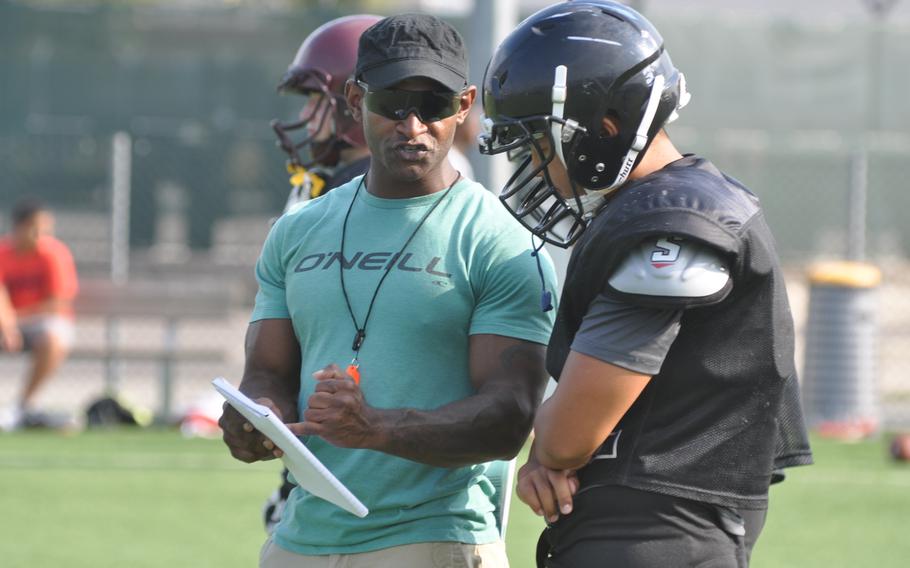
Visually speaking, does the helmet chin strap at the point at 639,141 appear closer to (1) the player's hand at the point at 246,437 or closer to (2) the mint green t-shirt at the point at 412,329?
(2) the mint green t-shirt at the point at 412,329

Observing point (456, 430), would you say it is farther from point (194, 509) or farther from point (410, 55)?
point (194, 509)

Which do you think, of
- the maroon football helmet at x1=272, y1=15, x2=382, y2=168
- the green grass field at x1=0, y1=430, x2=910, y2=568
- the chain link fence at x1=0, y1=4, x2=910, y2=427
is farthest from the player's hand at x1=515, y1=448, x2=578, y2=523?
the chain link fence at x1=0, y1=4, x2=910, y2=427

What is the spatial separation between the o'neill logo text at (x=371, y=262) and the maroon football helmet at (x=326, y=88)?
1.08 meters

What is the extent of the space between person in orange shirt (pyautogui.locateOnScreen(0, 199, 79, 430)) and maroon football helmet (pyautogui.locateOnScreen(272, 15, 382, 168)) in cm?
800

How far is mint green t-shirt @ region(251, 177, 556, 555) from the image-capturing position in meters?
3.42

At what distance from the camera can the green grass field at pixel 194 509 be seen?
7.51m

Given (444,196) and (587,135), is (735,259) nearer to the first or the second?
(587,135)

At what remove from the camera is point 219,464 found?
400 inches

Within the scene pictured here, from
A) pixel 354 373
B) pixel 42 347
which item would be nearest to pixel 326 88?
pixel 354 373

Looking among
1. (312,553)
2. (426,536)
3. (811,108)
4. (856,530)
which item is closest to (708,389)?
(426,536)

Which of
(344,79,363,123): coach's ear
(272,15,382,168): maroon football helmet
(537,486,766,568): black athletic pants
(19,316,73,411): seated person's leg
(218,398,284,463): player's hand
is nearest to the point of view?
(537,486,766,568): black athletic pants

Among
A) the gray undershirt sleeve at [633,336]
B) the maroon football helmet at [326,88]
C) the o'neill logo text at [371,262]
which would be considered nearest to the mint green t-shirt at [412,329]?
the o'neill logo text at [371,262]

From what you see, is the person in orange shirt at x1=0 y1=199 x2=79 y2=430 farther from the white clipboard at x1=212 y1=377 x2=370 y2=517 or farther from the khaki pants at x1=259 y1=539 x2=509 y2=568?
the white clipboard at x1=212 y1=377 x2=370 y2=517

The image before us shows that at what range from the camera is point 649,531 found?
2896mm
